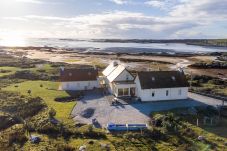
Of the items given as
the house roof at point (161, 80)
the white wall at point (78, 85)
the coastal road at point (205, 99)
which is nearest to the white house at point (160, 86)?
the house roof at point (161, 80)

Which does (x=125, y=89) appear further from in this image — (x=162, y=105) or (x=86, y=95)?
(x=162, y=105)

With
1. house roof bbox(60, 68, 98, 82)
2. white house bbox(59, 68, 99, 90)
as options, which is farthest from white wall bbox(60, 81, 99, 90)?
house roof bbox(60, 68, 98, 82)

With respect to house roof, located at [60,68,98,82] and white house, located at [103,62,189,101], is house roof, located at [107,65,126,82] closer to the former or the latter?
white house, located at [103,62,189,101]

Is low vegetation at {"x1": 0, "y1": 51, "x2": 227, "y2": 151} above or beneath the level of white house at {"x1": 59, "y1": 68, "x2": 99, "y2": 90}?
beneath

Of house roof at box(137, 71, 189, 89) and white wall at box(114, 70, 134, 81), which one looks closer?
house roof at box(137, 71, 189, 89)

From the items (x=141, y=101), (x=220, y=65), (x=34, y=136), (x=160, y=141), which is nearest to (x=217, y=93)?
(x=141, y=101)

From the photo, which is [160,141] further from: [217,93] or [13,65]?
[13,65]
